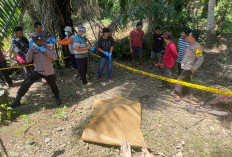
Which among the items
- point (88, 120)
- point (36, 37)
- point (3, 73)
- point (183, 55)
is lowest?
point (88, 120)

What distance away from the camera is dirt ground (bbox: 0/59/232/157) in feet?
8.76

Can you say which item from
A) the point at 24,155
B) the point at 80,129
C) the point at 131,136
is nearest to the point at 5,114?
the point at 24,155

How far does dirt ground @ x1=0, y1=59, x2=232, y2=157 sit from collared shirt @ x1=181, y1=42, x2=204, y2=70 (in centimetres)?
92

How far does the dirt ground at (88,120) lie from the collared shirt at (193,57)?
0.92m

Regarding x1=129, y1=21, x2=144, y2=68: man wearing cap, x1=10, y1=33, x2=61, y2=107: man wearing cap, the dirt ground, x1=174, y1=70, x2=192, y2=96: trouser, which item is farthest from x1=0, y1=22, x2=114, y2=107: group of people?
x1=174, y1=70, x2=192, y2=96: trouser

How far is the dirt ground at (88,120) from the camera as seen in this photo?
2.67 metres

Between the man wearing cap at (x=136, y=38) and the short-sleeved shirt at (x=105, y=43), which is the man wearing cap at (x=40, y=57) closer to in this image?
the short-sleeved shirt at (x=105, y=43)

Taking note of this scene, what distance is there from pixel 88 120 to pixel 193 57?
2574 millimetres

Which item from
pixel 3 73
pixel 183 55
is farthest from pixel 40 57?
pixel 183 55

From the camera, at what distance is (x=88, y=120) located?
11.0ft

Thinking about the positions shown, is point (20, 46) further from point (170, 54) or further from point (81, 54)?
point (170, 54)

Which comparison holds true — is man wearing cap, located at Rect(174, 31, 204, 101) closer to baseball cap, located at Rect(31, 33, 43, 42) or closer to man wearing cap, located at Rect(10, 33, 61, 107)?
man wearing cap, located at Rect(10, 33, 61, 107)

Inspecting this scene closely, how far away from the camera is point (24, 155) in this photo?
2.59 m

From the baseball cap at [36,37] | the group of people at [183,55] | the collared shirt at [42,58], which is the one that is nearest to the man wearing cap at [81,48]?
the collared shirt at [42,58]
